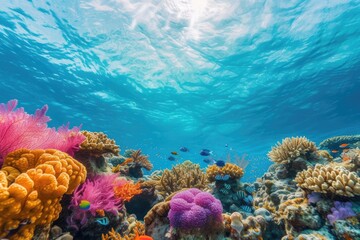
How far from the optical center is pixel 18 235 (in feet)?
7.83

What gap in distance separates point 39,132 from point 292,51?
1970 cm

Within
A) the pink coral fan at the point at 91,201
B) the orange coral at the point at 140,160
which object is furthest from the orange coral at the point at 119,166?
the pink coral fan at the point at 91,201

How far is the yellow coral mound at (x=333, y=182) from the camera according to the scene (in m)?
3.98

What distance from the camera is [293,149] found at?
7.38 m

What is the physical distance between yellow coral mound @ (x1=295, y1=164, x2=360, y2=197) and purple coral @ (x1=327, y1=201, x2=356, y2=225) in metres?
0.20

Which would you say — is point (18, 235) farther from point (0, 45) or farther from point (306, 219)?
point (0, 45)

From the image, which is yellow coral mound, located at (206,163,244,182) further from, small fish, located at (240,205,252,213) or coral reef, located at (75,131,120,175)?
coral reef, located at (75,131,120,175)

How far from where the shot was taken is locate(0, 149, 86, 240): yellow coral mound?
218 cm

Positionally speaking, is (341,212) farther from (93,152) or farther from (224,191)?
(93,152)

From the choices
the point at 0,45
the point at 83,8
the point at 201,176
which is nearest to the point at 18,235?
the point at 201,176

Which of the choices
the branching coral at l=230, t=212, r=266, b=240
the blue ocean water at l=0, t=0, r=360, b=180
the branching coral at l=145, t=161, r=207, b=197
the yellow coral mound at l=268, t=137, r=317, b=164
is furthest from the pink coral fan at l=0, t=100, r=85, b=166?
the blue ocean water at l=0, t=0, r=360, b=180

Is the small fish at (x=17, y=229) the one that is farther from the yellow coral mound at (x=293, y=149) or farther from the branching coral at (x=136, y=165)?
the yellow coral mound at (x=293, y=149)

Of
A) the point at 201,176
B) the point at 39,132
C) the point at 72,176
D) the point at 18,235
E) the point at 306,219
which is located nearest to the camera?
the point at 18,235

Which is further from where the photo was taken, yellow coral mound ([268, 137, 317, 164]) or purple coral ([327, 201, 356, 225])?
yellow coral mound ([268, 137, 317, 164])
